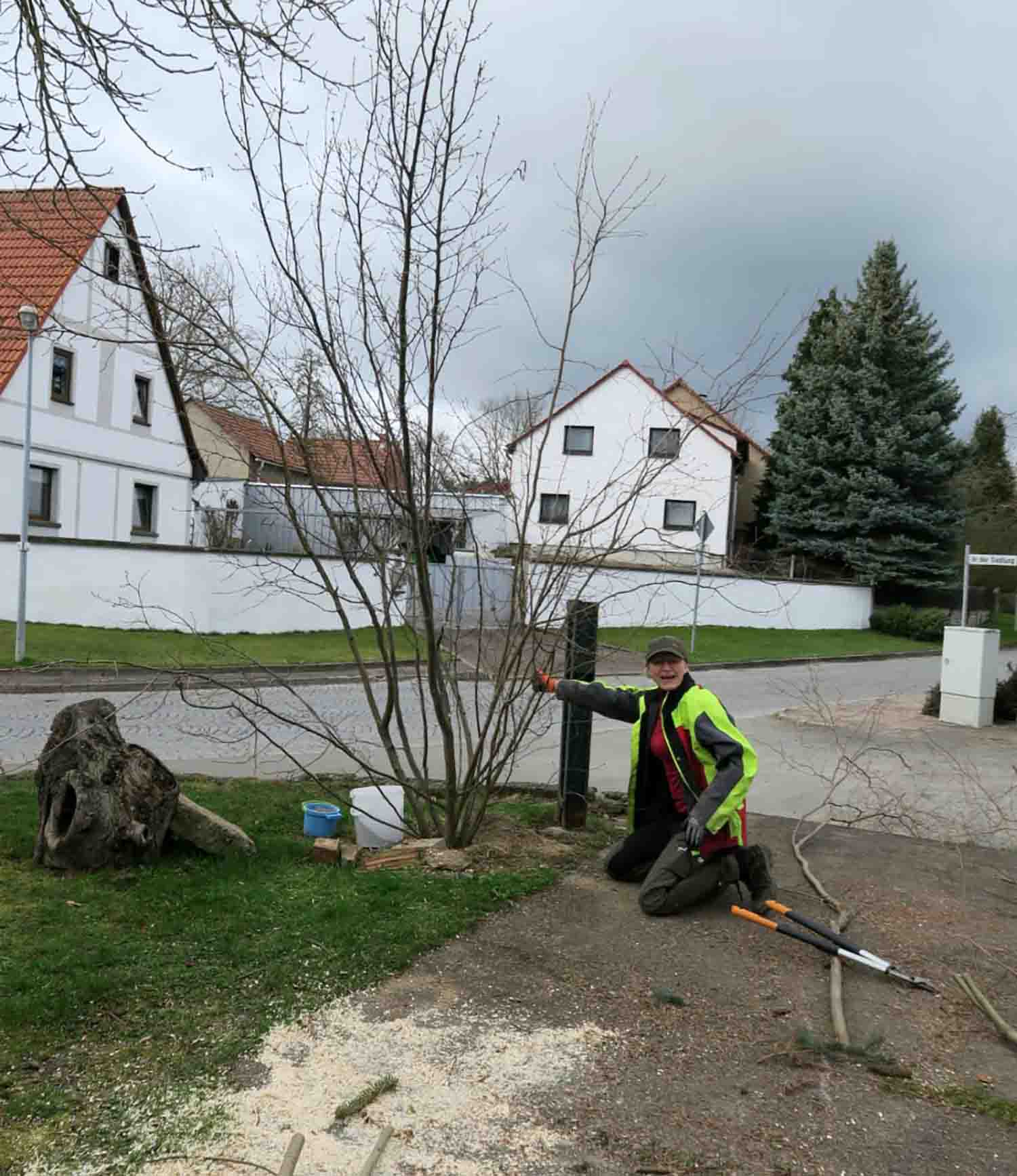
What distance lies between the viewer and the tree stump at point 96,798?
4.83 meters

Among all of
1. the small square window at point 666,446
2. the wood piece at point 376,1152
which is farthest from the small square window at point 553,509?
the wood piece at point 376,1152

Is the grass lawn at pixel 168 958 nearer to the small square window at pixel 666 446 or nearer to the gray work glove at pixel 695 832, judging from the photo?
the gray work glove at pixel 695 832

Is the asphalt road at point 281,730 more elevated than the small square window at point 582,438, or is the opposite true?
the small square window at point 582,438

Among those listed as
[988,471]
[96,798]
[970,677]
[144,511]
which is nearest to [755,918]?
[96,798]

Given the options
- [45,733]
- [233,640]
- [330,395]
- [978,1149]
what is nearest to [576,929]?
[978,1149]

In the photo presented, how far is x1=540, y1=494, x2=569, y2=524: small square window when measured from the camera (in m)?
6.02

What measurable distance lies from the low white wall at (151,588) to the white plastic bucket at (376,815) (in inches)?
433

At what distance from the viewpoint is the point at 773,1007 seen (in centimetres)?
379

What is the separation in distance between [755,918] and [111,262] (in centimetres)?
473

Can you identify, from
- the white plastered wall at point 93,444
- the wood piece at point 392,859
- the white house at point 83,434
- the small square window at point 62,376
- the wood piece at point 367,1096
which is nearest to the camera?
the wood piece at point 367,1096

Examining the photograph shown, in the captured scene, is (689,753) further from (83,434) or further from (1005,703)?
(83,434)

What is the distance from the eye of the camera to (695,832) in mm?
4555

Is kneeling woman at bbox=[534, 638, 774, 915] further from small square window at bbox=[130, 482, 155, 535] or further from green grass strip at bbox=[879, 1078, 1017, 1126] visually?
small square window at bbox=[130, 482, 155, 535]

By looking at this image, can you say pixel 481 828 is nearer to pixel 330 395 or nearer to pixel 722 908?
pixel 722 908
